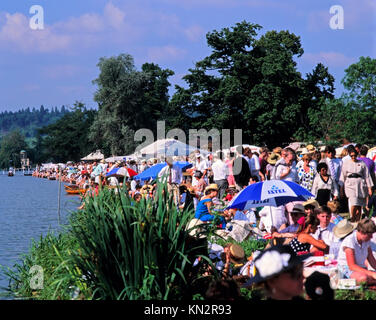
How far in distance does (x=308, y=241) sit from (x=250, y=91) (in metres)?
45.3

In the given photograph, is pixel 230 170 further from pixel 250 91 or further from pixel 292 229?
pixel 250 91

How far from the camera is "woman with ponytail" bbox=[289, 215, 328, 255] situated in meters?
8.56

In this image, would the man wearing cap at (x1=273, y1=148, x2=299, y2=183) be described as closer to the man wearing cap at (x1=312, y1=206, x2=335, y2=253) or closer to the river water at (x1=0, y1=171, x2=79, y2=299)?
the man wearing cap at (x1=312, y1=206, x2=335, y2=253)

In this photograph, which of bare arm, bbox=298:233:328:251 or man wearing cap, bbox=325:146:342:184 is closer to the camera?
bare arm, bbox=298:233:328:251

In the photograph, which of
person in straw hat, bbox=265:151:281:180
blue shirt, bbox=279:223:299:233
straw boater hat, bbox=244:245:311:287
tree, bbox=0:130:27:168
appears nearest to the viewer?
straw boater hat, bbox=244:245:311:287

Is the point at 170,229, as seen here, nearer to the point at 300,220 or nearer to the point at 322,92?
the point at 300,220

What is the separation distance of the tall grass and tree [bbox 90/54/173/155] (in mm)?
62654

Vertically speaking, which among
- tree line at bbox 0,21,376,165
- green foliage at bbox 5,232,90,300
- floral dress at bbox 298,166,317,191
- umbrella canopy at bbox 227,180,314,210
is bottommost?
green foliage at bbox 5,232,90,300

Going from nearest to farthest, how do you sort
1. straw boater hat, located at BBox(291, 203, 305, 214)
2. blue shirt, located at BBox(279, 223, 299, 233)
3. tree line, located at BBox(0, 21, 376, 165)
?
straw boater hat, located at BBox(291, 203, 305, 214), blue shirt, located at BBox(279, 223, 299, 233), tree line, located at BBox(0, 21, 376, 165)

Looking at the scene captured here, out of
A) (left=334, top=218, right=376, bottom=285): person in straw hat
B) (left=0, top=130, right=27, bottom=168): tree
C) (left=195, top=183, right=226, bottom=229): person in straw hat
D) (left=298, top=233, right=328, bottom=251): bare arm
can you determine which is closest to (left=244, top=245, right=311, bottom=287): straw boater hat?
(left=334, top=218, right=376, bottom=285): person in straw hat

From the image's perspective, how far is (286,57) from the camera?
52594mm

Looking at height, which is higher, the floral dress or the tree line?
the tree line

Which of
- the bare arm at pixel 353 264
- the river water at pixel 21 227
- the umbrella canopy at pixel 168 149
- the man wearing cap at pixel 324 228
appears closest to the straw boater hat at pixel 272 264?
the bare arm at pixel 353 264
